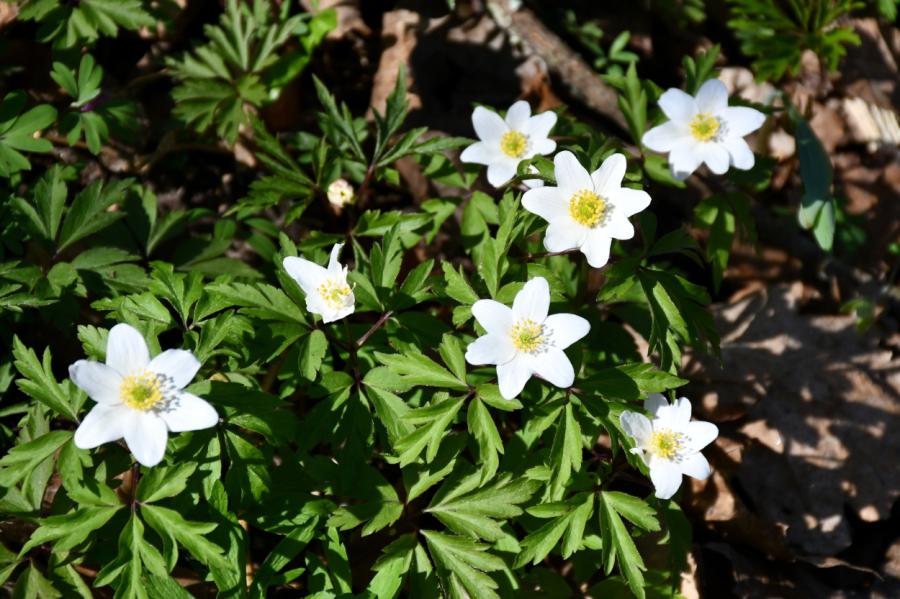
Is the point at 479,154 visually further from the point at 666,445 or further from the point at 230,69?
the point at 230,69

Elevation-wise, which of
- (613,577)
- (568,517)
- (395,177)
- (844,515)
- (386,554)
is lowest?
(844,515)

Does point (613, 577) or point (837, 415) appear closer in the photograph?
point (613, 577)

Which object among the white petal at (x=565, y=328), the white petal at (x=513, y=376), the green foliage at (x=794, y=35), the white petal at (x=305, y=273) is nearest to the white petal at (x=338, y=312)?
the white petal at (x=305, y=273)

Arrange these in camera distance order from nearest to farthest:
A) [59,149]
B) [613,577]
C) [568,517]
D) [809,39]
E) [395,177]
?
[568,517] → [613,577] → [395,177] → [59,149] → [809,39]

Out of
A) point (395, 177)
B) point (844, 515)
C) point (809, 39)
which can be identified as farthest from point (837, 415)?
point (395, 177)

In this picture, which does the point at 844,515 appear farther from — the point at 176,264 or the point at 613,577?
the point at 176,264

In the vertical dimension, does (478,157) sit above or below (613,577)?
above

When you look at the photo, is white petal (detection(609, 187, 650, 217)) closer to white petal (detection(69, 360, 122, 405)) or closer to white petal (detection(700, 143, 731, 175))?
white petal (detection(700, 143, 731, 175))

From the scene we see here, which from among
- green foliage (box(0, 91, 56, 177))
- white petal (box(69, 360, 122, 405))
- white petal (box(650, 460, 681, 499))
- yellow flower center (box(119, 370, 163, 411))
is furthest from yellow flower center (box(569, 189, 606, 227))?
green foliage (box(0, 91, 56, 177))
